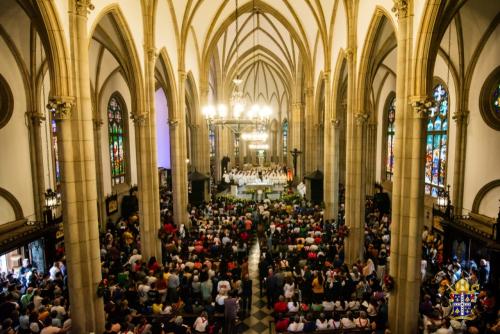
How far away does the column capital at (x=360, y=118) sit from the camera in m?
12.9

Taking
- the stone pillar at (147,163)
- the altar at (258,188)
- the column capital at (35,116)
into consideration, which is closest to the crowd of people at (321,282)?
the stone pillar at (147,163)

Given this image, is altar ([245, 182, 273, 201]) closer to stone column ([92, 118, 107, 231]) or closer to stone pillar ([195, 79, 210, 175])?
stone pillar ([195, 79, 210, 175])

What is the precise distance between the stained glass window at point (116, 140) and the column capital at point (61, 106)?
14197 mm

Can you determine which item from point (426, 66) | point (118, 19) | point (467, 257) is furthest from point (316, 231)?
point (118, 19)

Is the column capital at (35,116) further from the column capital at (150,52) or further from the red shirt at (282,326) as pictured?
the red shirt at (282,326)

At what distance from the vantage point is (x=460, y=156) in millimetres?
14211

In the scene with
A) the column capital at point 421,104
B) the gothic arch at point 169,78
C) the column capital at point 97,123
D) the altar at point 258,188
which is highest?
the gothic arch at point 169,78

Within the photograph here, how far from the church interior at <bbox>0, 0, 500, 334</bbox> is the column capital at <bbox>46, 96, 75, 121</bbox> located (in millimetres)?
48

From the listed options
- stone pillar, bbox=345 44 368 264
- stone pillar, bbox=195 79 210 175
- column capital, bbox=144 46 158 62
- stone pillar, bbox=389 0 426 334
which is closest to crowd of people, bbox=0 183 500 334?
stone pillar, bbox=389 0 426 334

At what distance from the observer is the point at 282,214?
18.4 meters

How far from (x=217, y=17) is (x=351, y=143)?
12.3m

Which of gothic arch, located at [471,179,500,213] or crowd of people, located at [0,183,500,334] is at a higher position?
gothic arch, located at [471,179,500,213]

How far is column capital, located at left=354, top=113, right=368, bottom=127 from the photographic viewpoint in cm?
1288

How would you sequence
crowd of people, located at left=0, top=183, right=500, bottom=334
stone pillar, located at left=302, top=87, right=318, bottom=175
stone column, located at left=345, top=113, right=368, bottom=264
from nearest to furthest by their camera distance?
crowd of people, located at left=0, top=183, right=500, bottom=334, stone column, located at left=345, top=113, right=368, bottom=264, stone pillar, located at left=302, top=87, right=318, bottom=175
